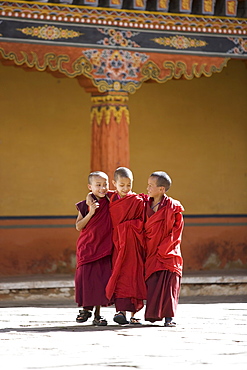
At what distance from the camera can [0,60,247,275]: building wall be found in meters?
11.6

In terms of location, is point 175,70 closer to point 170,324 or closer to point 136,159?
point 136,159

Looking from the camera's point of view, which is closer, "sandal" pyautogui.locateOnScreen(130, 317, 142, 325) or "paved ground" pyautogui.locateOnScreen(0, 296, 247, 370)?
"paved ground" pyautogui.locateOnScreen(0, 296, 247, 370)

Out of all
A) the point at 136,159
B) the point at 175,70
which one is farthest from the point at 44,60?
the point at 136,159

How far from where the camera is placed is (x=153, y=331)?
22.8 ft

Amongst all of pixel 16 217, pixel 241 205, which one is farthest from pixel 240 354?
pixel 241 205

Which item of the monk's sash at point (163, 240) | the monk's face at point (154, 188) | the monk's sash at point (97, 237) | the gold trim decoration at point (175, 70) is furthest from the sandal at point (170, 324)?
the gold trim decoration at point (175, 70)

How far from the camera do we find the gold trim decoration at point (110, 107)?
414 inches

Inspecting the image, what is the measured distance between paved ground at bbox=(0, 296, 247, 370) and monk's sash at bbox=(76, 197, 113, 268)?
553mm

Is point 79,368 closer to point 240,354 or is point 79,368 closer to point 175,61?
point 240,354

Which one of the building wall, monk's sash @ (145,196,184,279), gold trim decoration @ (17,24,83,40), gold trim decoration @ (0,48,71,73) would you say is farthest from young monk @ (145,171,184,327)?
the building wall

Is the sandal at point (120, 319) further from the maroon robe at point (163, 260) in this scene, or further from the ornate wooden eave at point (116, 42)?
the ornate wooden eave at point (116, 42)

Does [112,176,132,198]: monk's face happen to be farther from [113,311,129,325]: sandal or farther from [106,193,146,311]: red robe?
[113,311,129,325]: sandal

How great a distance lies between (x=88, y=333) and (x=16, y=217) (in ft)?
16.4

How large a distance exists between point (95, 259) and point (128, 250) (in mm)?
266
